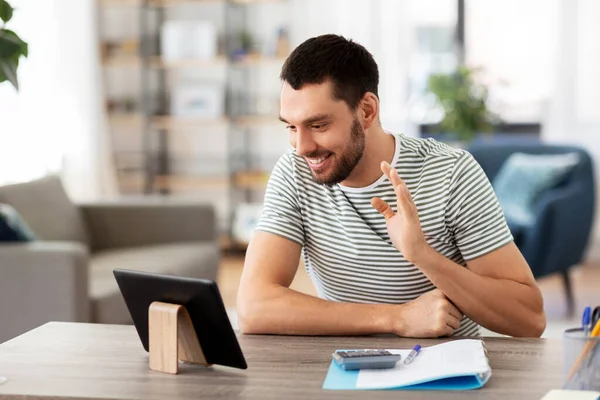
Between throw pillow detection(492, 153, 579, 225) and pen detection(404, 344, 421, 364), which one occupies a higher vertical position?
pen detection(404, 344, 421, 364)

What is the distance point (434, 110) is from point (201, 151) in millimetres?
1616

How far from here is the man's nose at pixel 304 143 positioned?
1.94m

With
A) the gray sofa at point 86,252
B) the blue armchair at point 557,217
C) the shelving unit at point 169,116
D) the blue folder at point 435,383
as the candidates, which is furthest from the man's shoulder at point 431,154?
the shelving unit at point 169,116

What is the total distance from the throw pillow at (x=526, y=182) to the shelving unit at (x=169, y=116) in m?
1.88

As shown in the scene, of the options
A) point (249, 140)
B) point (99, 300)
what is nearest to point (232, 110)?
point (249, 140)

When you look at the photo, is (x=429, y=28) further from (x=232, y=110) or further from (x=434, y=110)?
(x=232, y=110)

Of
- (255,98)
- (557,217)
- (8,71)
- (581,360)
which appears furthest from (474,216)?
(255,98)

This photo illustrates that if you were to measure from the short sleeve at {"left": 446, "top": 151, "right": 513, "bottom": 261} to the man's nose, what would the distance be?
0.31 meters

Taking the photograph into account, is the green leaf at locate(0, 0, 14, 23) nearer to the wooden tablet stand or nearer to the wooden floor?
the wooden tablet stand

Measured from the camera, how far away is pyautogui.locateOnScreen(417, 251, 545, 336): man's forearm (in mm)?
1870

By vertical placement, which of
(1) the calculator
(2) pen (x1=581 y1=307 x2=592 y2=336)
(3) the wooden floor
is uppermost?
(2) pen (x1=581 y1=307 x2=592 y2=336)

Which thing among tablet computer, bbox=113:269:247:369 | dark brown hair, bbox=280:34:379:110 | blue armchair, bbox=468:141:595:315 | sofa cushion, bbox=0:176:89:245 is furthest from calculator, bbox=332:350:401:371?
blue armchair, bbox=468:141:595:315

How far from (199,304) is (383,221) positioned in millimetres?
575

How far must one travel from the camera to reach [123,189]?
22.0 feet
